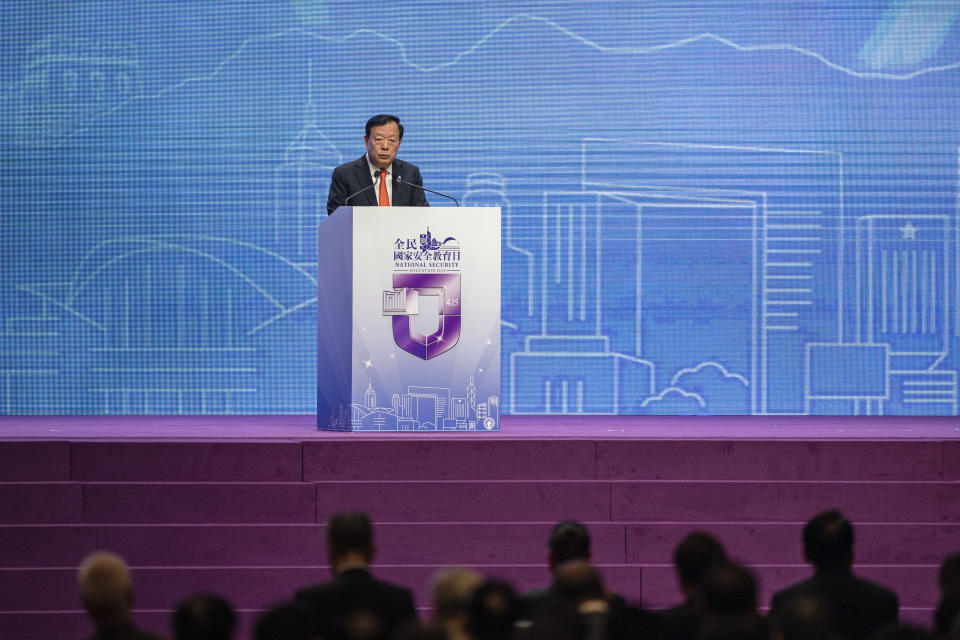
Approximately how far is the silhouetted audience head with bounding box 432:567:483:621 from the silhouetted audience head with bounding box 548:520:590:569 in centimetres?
73

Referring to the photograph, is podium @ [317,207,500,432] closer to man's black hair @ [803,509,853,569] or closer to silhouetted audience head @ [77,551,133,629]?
man's black hair @ [803,509,853,569]

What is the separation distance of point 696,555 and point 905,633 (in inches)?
24.4

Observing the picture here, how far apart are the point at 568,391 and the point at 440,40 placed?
227 centimetres

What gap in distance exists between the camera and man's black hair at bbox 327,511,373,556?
2811 millimetres

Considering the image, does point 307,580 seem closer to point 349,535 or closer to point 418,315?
point 418,315

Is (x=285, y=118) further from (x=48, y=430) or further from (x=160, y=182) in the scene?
(x=48, y=430)

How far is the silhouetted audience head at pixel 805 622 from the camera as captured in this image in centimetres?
212

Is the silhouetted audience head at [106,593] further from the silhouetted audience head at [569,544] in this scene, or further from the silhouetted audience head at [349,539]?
the silhouetted audience head at [569,544]

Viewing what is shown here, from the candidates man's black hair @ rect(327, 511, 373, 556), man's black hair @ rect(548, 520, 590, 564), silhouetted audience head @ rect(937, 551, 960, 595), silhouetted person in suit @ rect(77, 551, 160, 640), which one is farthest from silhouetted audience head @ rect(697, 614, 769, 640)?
silhouetted person in suit @ rect(77, 551, 160, 640)

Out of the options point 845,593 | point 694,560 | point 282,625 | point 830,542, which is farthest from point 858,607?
point 282,625

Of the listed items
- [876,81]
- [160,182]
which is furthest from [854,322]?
[160,182]

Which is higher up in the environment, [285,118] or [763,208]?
[285,118]

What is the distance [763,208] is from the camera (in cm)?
725

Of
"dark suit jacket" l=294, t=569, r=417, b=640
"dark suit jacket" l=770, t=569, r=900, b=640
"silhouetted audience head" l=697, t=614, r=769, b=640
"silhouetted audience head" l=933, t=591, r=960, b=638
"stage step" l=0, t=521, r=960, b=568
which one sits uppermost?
"silhouetted audience head" l=697, t=614, r=769, b=640
